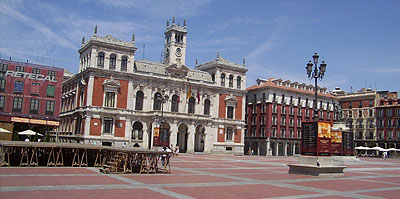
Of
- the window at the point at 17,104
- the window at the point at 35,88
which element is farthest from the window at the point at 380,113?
the window at the point at 17,104

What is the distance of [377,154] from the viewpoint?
90.8 meters

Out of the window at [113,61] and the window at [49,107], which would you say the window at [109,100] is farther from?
the window at [49,107]

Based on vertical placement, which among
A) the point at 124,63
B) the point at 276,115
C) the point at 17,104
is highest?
the point at 124,63

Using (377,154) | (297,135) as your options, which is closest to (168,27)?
(297,135)

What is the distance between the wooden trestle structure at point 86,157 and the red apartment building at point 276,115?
56318 mm

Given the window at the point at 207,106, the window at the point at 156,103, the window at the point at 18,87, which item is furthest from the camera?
the window at the point at 207,106

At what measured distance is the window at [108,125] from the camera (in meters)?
60.4

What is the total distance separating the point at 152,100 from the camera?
64.7 meters

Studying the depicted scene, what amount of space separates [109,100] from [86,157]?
1374 inches

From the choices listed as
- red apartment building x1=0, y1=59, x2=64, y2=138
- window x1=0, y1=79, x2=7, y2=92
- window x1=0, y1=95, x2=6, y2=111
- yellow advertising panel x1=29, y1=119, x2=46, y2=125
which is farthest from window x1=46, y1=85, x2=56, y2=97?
window x1=0, y1=95, x2=6, y2=111

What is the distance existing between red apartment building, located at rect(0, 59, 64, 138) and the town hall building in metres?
3.57

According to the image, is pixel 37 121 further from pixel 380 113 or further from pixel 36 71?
pixel 380 113

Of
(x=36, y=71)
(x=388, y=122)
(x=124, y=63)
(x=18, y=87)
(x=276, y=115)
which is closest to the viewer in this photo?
(x=18, y=87)

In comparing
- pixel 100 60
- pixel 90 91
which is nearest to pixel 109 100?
pixel 90 91
